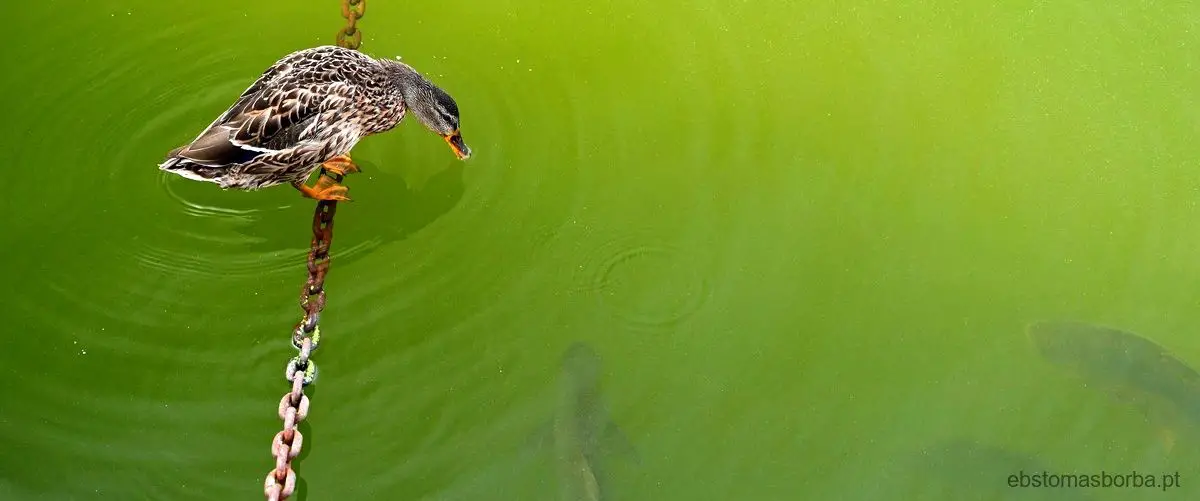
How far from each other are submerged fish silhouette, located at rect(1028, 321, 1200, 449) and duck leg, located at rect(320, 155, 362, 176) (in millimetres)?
2168

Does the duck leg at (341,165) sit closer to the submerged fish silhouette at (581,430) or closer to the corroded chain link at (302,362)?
the corroded chain link at (302,362)

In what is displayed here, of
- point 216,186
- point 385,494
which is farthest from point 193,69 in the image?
point 385,494

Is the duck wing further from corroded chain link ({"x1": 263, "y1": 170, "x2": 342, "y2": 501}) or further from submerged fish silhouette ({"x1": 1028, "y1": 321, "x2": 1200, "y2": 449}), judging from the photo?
submerged fish silhouette ({"x1": 1028, "y1": 321, "x2": 1200, "y2": 449})

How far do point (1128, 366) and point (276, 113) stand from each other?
2.61 meters

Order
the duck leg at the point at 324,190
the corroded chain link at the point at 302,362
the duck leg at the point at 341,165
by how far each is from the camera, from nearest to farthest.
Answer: the corroded chain link at the point at 302,362 < the duck leg at the point at 324,190 < the duck leg at the point at 341,165

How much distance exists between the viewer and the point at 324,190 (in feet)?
10.0

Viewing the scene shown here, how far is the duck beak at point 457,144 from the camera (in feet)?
10.1

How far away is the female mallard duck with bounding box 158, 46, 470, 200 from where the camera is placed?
9.02ft

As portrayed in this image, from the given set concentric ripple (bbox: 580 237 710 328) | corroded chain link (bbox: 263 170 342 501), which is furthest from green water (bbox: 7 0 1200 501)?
corroded chain link (bbox: 263 170 342 501)

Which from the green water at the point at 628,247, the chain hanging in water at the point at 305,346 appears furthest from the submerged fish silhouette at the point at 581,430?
the chain hanging in water at the point at 305,346

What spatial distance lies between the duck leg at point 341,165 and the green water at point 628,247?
0.11 feet

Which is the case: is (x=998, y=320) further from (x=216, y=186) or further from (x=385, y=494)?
(x=216, y=186)

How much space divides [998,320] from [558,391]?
4.47ft

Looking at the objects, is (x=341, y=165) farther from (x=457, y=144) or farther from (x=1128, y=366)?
(x=1128, y=366)
